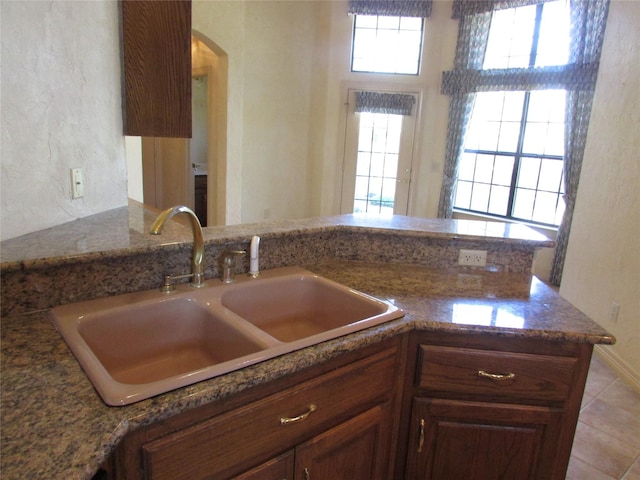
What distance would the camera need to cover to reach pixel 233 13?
173 inches

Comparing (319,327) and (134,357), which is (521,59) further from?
(134,357)

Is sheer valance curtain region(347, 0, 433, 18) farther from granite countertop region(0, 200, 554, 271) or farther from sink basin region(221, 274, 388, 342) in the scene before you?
sink basin region(221, 274, 388, 342)

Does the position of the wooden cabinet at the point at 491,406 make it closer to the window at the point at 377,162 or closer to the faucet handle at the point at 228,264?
the faucet handle at the point at 228,264

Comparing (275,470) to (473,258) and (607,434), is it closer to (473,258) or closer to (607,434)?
(473,258)

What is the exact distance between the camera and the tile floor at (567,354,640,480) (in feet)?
6.84

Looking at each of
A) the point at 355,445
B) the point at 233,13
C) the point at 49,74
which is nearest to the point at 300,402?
the point at 355,445

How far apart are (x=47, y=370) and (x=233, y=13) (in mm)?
4305

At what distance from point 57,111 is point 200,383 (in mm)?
1072

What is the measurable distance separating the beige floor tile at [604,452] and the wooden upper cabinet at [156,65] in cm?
248

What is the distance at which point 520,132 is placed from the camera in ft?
16.8

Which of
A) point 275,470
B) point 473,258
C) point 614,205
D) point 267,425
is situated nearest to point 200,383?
point 267,425

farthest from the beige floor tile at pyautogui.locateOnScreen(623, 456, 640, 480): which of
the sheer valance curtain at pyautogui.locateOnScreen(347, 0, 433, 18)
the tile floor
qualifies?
the sheer valance curtain at pyautogui.locateOnScreen(347, 0, 433, 18)

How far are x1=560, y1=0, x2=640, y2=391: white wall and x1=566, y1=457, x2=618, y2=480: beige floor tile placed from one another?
97cm

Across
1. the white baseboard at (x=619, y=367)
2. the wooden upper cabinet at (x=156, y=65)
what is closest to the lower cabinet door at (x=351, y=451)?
the wooden upper cabinet at (x=156, y=65)
